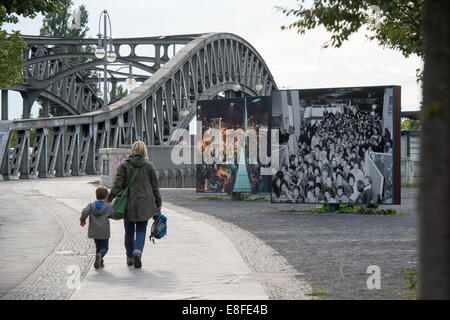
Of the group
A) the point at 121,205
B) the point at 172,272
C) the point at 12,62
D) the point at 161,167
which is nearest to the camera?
the point at 172,272

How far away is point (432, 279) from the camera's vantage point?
325cm

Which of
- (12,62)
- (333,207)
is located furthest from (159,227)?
(12,62)

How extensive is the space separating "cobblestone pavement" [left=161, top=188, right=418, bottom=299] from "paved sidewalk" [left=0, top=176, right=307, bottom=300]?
39cm

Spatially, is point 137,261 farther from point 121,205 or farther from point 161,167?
point 161,167

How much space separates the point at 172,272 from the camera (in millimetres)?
8922

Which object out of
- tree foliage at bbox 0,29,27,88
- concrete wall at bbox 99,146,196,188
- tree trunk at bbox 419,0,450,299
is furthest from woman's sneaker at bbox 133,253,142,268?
tree foliage at bbox 0,29,27,88

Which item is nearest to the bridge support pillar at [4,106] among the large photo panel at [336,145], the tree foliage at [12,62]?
the tree foliage at [12,62]

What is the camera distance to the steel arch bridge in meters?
40.2

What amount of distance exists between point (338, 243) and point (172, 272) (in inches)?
176

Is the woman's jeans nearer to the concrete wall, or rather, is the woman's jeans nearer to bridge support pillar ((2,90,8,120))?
the concrete wall

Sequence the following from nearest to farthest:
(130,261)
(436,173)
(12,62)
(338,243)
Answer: (436,173) → (130,261) → (338,243) → (12,62)

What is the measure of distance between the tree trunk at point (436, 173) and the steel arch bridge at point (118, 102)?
35.1m

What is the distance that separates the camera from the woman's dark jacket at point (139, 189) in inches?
374
